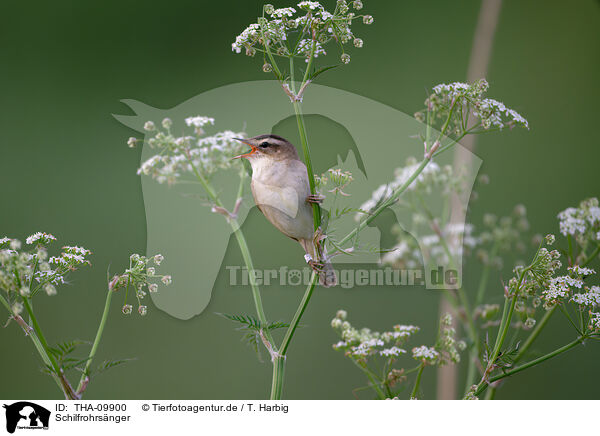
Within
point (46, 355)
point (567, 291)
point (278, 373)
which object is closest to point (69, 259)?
point (46, 355)

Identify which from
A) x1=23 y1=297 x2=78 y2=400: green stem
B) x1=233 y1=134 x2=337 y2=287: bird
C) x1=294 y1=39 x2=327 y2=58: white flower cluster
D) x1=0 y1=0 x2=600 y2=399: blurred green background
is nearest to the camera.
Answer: x1=23 y1=297 x2=78 y2=400: green stem

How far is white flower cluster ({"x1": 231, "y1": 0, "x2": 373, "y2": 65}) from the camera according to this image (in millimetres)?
943

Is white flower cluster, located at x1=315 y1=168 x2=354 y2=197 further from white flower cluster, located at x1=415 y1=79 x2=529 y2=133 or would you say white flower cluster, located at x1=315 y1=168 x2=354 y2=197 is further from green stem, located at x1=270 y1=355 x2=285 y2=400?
green stem, located at x1=270 y1=355 x2=285 y2=400

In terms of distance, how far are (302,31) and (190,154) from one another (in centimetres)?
34

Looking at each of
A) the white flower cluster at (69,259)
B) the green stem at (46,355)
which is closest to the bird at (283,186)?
the white flower cluster at (69,259)

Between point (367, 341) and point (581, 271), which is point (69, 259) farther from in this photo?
point (581, 271)

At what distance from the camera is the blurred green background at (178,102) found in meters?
1.58

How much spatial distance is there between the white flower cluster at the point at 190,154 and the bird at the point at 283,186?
8cm

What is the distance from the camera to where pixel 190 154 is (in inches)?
44.1

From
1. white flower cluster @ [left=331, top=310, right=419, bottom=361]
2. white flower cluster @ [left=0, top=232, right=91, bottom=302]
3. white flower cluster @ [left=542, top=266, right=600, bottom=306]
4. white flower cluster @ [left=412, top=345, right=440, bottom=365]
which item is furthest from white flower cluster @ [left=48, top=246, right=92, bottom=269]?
white flower cluster @ [left=542, top=266, right=600, bottom=306]

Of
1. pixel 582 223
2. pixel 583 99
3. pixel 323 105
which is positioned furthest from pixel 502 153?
pixel 582 223

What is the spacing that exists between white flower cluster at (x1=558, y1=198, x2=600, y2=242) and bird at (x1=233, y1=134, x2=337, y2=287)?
50cm

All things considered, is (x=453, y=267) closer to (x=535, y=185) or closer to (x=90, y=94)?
(x=535, y=185)

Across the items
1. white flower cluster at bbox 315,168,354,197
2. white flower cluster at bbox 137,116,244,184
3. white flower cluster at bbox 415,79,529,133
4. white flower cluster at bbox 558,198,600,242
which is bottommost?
white flower cluster at bbox 558,198,600,242
